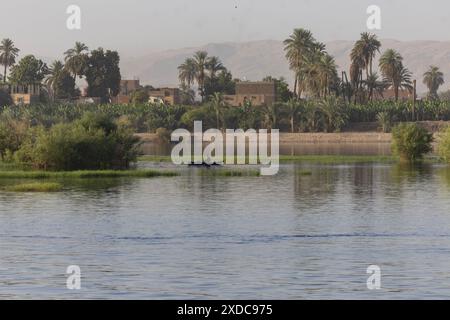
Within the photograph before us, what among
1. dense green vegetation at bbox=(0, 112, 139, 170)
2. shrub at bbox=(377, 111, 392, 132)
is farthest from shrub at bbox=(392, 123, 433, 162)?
shrub at bbox=(377, 111, 392, 132)

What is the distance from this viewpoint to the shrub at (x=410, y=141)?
107 meters

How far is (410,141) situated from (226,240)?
212ft

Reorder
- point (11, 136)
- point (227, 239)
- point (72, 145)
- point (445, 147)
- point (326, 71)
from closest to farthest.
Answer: point (227, 239) → point (72, 145) → point (11, 136) → point (445, 147) → point (326, 71)

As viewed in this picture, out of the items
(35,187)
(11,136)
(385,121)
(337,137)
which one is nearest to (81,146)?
(11,136)

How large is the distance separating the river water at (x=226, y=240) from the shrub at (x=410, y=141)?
1136 inches

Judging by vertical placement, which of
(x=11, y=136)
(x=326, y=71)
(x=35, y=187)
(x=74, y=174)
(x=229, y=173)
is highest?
(x=326, y=71)

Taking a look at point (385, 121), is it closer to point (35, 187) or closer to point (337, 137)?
point (337, 137)

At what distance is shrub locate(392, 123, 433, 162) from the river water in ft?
94.6

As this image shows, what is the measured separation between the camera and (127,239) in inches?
1844

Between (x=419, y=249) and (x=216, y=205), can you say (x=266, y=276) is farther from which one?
(x=216, y=205)

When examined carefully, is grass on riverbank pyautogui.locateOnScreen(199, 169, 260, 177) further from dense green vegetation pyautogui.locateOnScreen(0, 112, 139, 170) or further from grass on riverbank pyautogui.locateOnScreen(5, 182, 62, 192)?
grass on riverbank pyautogui.locateOnScreen(5, 182, 62, 192)

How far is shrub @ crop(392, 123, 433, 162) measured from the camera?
107 meters

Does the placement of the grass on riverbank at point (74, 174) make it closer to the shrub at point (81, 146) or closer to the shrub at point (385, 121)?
the shrub at point (81, 146)

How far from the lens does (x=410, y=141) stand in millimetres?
108812
